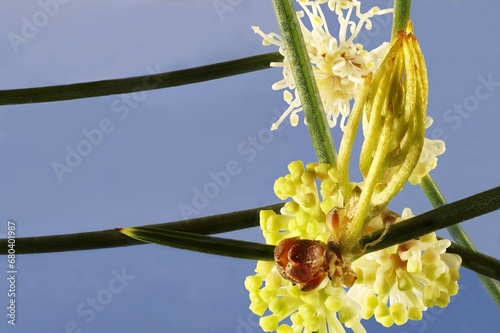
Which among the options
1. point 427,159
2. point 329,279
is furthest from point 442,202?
point 329,279

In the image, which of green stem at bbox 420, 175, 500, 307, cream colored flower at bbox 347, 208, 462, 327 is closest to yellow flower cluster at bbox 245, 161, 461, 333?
cream colored flower at bbox 347, 208, 462, 327

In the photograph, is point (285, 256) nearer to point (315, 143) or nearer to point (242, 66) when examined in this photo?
point (315, 143)

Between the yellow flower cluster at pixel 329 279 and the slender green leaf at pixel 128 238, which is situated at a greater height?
the slender green leaf at pixel 128 238

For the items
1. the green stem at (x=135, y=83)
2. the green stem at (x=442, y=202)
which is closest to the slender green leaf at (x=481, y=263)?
the green stem at (x=442, y=202)

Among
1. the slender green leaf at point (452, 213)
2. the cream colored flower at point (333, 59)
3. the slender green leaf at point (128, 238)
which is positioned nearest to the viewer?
Answer: the slender green leaf at point (452, 213)

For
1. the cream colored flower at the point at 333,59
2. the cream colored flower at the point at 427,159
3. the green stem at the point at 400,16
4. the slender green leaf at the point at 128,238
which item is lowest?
the cream colored flower at the point at 427,159

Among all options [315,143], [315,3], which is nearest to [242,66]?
[315,3]

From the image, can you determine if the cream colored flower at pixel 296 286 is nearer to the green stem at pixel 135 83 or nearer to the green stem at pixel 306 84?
the green stem at pixel 306 84
